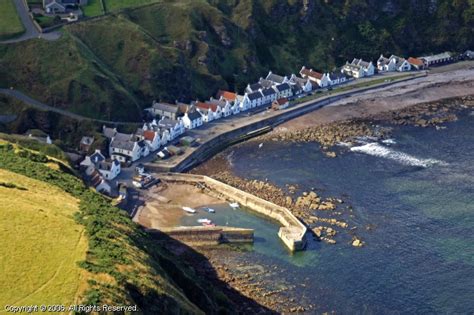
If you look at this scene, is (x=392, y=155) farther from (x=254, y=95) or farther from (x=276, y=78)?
(x=276, y=78)

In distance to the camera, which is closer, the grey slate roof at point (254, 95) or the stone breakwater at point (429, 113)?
the stone breakwater at point (429, 113)

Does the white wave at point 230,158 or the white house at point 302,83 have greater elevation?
the white house at point 302,83

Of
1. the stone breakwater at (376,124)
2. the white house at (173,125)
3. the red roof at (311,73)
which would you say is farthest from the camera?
the red roof at (311,73)

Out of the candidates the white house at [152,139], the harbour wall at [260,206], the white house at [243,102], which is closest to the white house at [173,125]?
the white house at [152,139]

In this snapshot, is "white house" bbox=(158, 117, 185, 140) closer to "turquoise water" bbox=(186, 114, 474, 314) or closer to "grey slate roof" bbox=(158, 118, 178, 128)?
"grey slate roof" bbox=(158, 118, 178, 128)

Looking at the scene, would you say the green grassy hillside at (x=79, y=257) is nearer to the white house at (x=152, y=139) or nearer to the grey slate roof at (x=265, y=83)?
the white house at (x=152, y=139)

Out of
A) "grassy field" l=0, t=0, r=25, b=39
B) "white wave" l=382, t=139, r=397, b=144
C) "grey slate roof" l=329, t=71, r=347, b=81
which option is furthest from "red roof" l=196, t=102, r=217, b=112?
"grassy field" l=0, t=0, r=25, b=39

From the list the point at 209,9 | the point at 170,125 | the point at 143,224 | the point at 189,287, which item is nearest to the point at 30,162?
the point at 143,224
